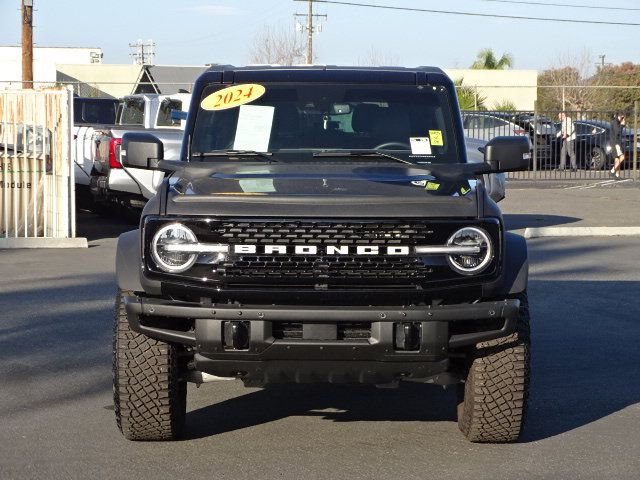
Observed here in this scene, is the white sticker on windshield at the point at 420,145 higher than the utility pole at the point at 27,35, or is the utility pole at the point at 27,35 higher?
the utility pole at the point at 27,35

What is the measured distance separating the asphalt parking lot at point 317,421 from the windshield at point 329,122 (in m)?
1.50

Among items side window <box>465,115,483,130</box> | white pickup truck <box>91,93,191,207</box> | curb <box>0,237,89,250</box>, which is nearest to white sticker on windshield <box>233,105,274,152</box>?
white pickup truck <box>91,93,191,207</box>

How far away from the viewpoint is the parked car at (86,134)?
700 inches

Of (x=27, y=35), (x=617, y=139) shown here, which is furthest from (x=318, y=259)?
(x=27, y=35)

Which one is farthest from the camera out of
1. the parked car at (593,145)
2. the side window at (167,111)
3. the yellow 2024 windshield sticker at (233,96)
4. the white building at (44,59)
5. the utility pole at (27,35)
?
the white building at (44,59)

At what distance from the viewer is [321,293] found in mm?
5434

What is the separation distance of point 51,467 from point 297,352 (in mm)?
1336

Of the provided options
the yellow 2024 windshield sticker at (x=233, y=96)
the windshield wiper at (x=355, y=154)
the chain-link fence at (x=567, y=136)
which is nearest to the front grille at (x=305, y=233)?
the windshield wiper at (x=355, y=154)

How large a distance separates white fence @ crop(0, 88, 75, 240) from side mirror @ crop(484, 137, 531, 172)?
32.2ft

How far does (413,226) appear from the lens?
5.54 m

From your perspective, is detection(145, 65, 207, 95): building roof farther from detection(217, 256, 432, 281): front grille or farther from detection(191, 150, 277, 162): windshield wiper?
detection(217, 256, 432, 281): front grille

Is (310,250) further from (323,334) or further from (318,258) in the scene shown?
(323,334)

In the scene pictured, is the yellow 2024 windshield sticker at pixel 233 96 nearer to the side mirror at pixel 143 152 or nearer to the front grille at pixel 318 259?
the side mirror at pixel 143 152

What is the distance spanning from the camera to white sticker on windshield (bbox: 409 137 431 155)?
684 cm
